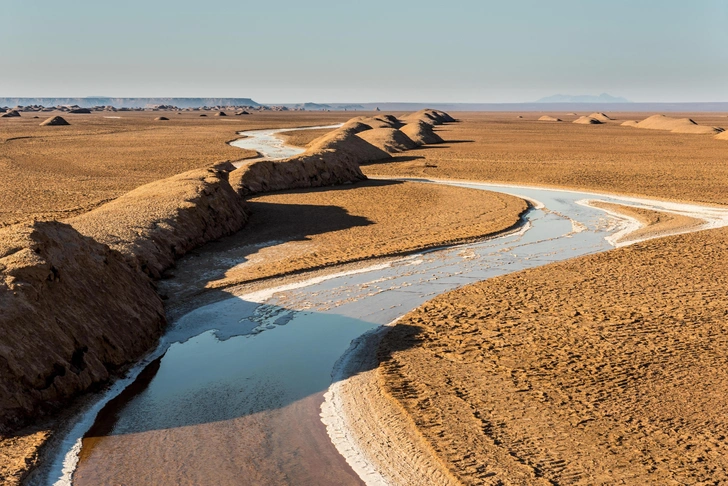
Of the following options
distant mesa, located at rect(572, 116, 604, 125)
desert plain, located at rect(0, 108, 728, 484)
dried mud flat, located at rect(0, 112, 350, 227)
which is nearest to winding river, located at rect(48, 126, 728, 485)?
desert plain, located at rect(0, 108, 728, 484)

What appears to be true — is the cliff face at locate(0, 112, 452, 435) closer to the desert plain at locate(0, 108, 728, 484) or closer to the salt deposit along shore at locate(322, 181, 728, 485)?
the desert plain at locate(0, 108, 728, 484)

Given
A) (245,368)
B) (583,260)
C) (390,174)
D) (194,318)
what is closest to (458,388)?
(245,368)

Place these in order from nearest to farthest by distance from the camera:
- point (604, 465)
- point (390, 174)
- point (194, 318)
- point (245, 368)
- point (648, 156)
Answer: point (604, 465)
point (245, 368)
point (194, 318)
point (390, 174)
point (648, 156)

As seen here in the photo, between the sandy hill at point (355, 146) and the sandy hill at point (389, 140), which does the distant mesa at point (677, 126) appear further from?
the sandy hill at point (355, 146)

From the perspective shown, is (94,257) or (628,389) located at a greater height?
(94,257)

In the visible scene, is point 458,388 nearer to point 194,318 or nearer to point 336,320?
point 336,320

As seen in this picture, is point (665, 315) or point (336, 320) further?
point (336, 320)
